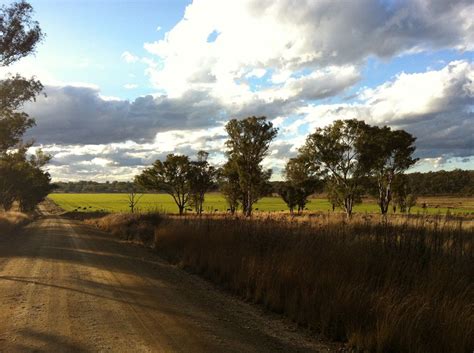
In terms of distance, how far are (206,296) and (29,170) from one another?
205 feet

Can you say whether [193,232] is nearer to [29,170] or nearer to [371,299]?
[371,299]

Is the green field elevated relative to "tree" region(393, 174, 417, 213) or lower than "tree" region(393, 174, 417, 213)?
lower

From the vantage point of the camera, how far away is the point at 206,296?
897 centimetres

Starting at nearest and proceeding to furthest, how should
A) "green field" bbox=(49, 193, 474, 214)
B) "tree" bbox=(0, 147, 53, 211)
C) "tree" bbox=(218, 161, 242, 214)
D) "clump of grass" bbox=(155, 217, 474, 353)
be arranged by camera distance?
"clump of grass" bbox=(155, 217, 474, 353) → "green field" bbox=(49, 193, 474, 214) → "tree" bbox=(0, 147, 53, 211) → "tree" bbox=(218, 161, 242, 214)

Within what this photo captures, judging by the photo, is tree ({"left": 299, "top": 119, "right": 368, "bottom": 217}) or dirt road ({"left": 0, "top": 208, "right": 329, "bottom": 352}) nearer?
dirt road ({"left": 0, "top": 208, "right": 329, "bottom": 352})

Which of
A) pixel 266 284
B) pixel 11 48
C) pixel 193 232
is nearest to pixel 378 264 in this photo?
pixel 266 284

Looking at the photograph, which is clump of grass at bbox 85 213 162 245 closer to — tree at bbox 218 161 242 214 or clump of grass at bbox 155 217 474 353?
clump of grass at bbox 155 217 474 353

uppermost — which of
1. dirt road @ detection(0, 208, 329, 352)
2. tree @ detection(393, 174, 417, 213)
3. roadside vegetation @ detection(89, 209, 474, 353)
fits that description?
tree @ detection(393, 174, 417, 213)

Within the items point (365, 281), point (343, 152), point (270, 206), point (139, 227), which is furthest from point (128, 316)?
point (270, 206)

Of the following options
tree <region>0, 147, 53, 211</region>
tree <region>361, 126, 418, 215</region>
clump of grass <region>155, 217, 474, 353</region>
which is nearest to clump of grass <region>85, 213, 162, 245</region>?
clump of grass <region>155, 217, 474, 353</region>

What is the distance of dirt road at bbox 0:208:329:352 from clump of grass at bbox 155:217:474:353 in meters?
0.57

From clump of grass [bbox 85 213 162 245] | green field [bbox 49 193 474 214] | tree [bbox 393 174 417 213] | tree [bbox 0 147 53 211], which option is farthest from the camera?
tree [bbox 393 174 417 213]

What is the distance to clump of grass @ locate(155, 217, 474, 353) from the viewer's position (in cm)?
571

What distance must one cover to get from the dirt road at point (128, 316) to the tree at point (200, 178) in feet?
218
